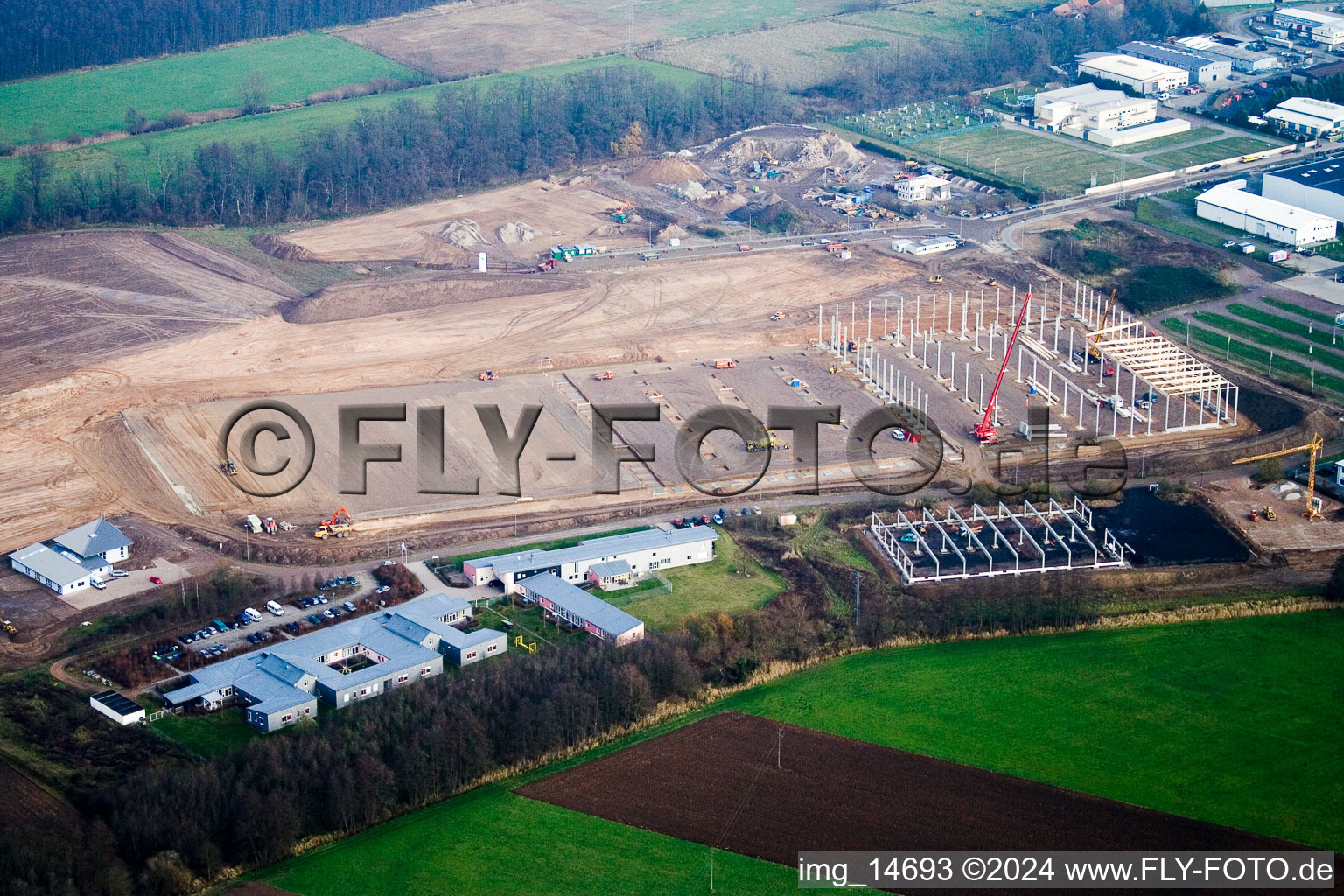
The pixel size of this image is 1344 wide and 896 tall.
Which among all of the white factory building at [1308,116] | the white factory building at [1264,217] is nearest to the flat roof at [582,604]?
the white factory building at [1264,217]

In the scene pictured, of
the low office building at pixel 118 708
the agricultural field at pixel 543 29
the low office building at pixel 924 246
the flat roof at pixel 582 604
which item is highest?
the agricultural field at pixel 543 29

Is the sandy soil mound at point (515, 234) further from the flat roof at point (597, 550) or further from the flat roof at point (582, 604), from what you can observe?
the flat roof at point (582, 604)

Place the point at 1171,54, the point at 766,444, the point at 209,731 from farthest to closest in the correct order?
1. the point at 1171,54
2. the point at 766,444
3. the point at 209,731

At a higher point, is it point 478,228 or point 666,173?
point 666,173

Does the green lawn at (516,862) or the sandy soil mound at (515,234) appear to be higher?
the sandy soil mound at (515,234)

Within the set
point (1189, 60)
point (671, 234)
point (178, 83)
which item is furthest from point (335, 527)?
point (1189, 60)

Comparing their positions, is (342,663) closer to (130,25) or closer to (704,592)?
(704,592)
